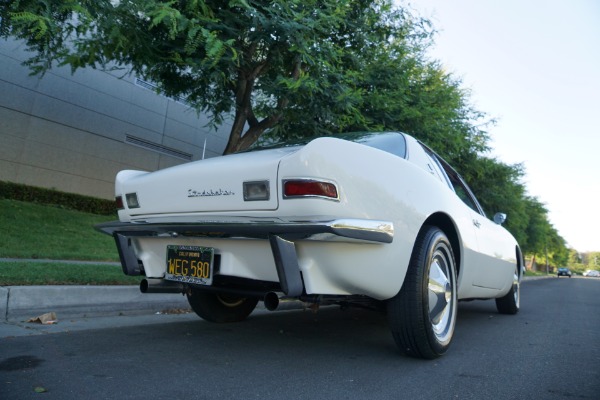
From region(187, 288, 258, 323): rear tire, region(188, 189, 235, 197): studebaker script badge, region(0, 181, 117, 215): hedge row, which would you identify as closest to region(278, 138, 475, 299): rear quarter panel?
region(188, 189, 235, 197): studebaker script badge

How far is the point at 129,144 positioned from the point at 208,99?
7.46 meters

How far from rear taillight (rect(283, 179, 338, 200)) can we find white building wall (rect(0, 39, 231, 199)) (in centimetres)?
798

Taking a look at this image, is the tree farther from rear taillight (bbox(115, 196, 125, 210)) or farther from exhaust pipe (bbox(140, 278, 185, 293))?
exhaust pipe (bbox(140, 278, 185, 293))

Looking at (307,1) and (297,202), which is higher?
(307,1)

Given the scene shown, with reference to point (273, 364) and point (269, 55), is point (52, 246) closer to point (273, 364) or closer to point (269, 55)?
point (269, 55)

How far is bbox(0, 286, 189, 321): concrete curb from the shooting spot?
3324 millimetres

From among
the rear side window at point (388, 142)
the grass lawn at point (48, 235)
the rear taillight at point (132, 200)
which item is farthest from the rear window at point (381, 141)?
the grass lawn at point (48, 235)

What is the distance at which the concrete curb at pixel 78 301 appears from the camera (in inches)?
131

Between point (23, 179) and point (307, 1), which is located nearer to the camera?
point (307, 1)

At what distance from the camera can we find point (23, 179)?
1132 centimetres

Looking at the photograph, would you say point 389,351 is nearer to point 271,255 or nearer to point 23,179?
point 271,255

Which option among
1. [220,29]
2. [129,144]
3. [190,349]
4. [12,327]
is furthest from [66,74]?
[190,349]

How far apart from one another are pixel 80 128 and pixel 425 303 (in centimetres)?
1285

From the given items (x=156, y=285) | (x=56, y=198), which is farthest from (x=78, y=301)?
(x=56, y=198)
